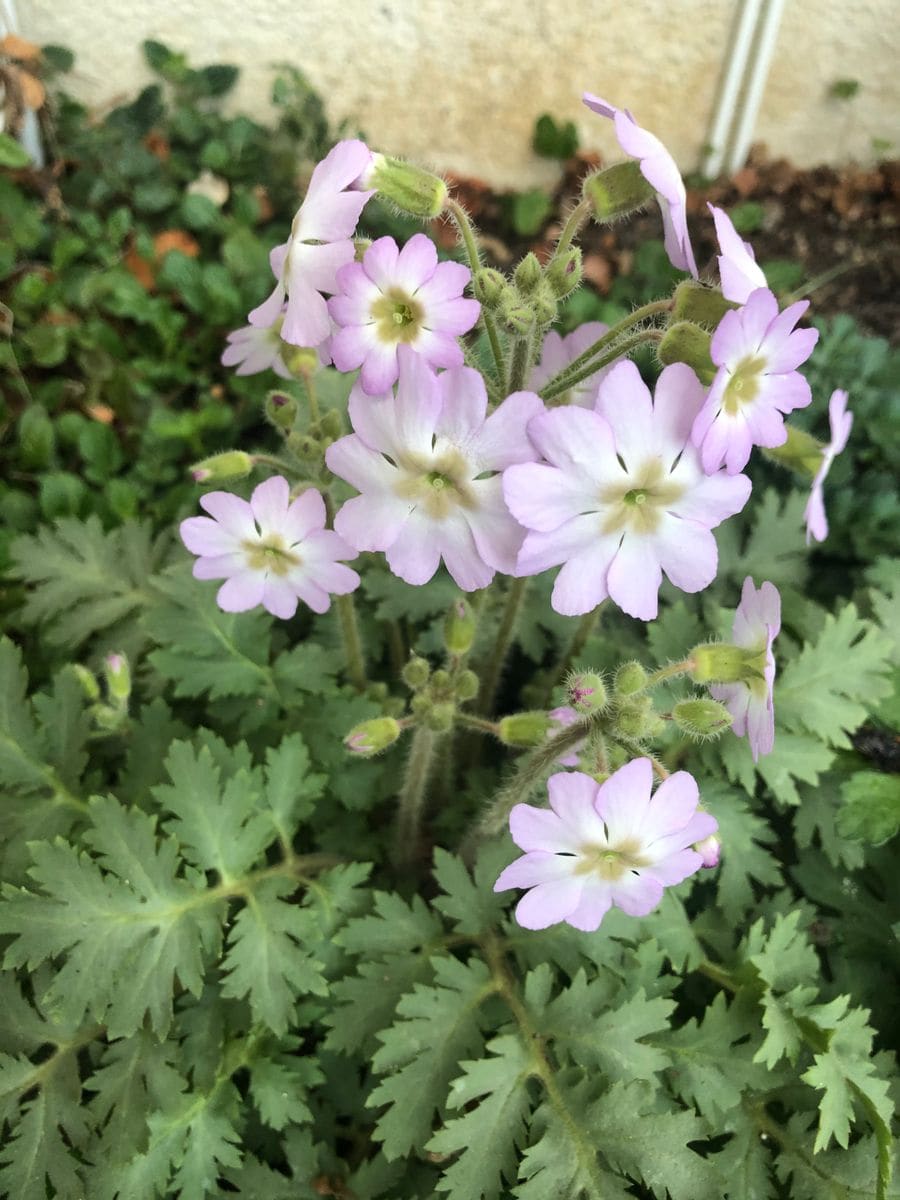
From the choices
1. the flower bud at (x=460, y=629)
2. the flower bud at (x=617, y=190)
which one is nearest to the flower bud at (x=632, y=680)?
the flower bud at (x=460, y=629)

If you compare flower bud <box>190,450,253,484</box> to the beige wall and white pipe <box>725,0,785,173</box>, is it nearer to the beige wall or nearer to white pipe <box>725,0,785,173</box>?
the beige wall

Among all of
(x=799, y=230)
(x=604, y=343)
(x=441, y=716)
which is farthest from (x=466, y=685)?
(x=799, y=230)

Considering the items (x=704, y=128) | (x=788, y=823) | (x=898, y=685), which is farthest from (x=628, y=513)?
(x=704, y=128)

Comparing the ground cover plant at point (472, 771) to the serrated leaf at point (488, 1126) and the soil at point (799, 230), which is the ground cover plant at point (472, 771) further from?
the soil at point (799, 230)

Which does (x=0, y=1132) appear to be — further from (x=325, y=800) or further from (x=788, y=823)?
(x=788, y=823)

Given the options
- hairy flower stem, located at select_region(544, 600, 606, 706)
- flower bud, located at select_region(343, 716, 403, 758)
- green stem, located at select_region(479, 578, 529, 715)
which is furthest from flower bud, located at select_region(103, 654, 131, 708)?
hairy flower stem, located at select_region(544, 600, 606, 706)
